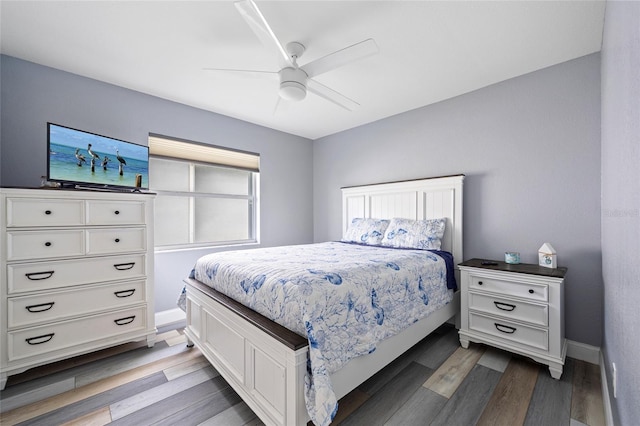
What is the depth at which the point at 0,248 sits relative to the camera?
1806mm

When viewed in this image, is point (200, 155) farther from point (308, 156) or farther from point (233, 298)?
point (233, 298)

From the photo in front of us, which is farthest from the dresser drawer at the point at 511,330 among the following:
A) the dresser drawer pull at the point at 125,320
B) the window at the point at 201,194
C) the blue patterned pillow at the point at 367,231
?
the dresser drawer pull at the point at 125,320

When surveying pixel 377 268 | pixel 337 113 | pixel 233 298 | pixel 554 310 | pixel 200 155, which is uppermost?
pixel 337 113

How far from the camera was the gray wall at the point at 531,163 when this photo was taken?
216 cm

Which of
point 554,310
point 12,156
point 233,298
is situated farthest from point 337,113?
point 12,156

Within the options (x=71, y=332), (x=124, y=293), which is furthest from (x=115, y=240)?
(x=71, y=332)

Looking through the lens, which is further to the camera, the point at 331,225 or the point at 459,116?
the point at 331,225

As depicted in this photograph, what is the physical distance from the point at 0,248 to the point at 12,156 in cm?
96

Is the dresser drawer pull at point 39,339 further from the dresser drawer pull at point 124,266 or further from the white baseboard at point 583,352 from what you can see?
the white baseboard at point 583,352

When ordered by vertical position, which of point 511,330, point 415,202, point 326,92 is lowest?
point 511,330

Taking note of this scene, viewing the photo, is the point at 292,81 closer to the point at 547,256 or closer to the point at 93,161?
the point at 93,161

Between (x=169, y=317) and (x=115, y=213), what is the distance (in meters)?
1.41

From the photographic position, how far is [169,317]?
3002 millimetres

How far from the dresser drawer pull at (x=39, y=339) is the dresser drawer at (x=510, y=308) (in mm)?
3395
